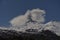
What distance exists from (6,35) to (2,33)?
551 millimetres

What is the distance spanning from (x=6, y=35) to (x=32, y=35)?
3835 millimetres

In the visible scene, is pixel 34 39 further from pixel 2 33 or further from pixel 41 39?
pixel 2 33

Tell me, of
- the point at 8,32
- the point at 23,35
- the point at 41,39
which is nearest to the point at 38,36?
the point at 41,39

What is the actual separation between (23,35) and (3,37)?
9.42ft

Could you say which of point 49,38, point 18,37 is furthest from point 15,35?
point 49,38

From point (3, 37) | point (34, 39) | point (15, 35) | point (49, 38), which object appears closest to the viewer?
point (3, 37)

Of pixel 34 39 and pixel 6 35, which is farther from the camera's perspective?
pixel 34 39

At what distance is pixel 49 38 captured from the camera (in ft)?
76.7

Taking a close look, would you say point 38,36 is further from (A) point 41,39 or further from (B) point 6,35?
(B) point 6,35

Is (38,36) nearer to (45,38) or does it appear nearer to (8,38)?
(45,38)

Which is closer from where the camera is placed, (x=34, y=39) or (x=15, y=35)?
(x=15, y=35)

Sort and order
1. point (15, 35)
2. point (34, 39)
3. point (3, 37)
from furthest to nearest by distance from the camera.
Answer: point (34, 39) < point (15, 35) < point (3, 37)

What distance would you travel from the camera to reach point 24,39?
2041 centimetres

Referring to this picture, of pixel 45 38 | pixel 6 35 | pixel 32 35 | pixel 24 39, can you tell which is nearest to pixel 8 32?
pixel 6 35
